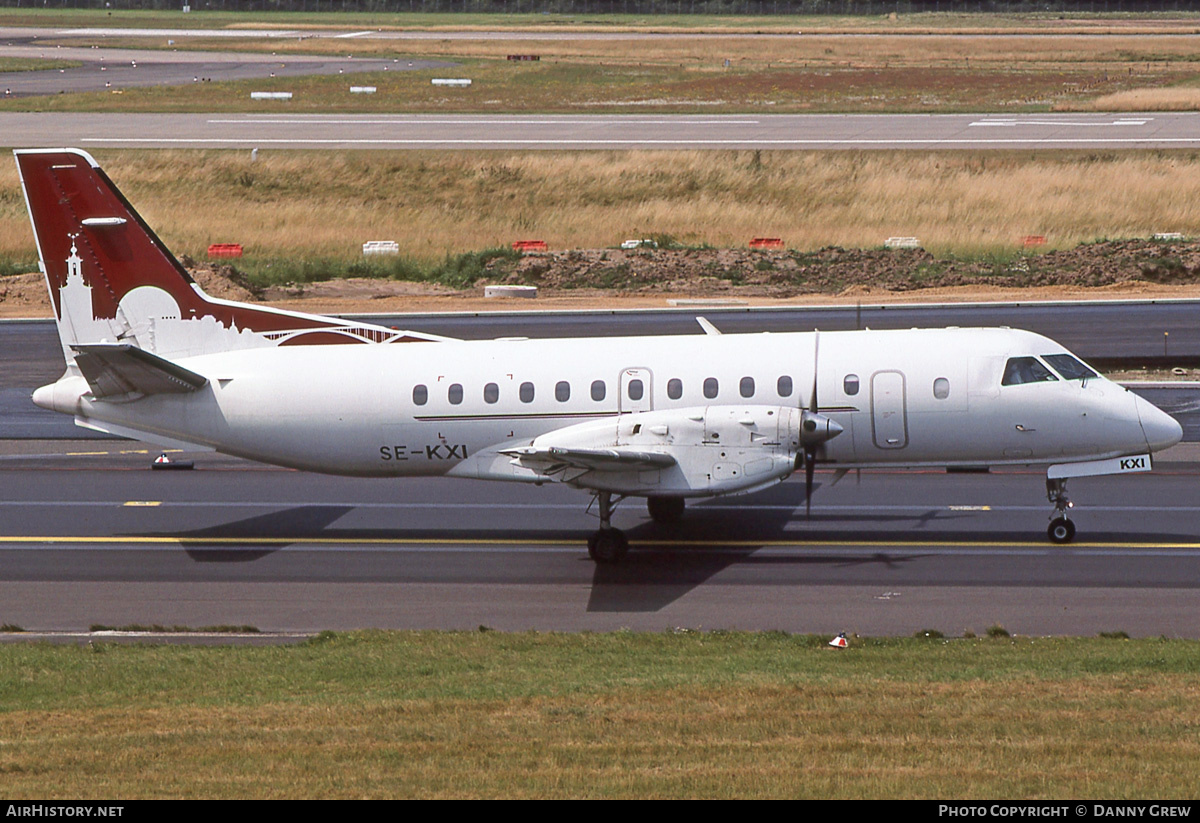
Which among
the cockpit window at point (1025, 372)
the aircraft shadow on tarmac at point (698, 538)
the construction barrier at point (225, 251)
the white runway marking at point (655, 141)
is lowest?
the aircraft shadow on tarmac at point (698, 538)

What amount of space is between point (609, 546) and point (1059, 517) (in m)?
7.54

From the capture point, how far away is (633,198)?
6316cm

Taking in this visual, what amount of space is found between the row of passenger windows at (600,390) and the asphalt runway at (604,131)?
4718 centimetres

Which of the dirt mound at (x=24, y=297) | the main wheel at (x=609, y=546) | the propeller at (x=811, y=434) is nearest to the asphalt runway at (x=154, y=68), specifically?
the dirt mound at (x=24, y=297)

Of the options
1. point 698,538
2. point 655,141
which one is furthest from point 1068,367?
point 655,141

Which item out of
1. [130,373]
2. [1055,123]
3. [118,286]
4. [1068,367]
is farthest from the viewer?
[1055,123]

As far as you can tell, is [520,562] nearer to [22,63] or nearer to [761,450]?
[761,450]

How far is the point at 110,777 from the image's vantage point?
38.7 feet

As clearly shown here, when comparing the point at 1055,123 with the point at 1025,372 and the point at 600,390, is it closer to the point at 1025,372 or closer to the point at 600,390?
the point at 1025,372

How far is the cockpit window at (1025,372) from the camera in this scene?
2270cm

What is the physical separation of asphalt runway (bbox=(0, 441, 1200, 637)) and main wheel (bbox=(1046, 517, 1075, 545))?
7.6 inches

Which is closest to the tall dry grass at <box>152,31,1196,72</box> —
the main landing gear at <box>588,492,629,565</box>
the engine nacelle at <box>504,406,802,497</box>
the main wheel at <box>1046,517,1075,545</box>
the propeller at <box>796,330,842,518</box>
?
the main wheel at <box>1046,517,1075,545</box>

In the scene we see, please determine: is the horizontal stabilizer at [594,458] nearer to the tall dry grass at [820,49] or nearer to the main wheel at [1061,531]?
the main wheel at [1061,531]

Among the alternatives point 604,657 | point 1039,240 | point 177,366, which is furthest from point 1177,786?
point 1039,240
